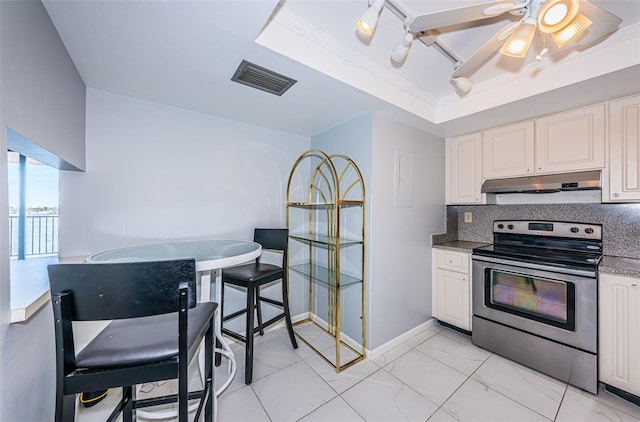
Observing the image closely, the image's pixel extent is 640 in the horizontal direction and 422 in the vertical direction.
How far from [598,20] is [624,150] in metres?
1.33

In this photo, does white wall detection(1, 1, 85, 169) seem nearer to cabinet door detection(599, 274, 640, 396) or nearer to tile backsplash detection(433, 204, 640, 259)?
tile backsplash detection(433, 204, 640, 259)

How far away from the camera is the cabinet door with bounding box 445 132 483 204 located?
8.49ft

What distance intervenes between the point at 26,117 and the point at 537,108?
3.19 m

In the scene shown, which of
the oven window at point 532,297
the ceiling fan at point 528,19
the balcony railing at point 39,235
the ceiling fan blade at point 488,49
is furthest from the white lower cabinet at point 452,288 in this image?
the balcony railing at point 39,235

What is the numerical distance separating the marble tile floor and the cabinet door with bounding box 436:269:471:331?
1.05ft

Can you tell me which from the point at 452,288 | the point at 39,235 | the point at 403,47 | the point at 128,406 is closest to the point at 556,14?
the point at 403,47

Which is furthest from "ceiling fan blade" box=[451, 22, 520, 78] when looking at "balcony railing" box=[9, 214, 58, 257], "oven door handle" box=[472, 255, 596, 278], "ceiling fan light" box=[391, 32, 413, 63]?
"balcony railing" box=[9, 214, 58, 257]

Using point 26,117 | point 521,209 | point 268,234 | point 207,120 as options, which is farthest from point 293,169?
point 521,209

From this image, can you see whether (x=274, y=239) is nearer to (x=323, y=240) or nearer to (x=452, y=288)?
(x=323, y=240)

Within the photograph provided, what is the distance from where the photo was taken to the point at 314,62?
4.92 ft

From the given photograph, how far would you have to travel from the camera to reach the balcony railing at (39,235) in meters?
1.58

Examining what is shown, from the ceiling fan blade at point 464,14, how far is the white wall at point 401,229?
1039mm

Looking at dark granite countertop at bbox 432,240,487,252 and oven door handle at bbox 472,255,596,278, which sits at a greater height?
dark granite countertop at bbox 432,240,487,252

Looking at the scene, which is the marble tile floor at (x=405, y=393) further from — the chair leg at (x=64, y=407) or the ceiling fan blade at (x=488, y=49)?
the ceiling fan blade at (x=488, y=49)
